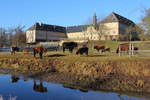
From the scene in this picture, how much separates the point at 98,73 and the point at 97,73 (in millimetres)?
88

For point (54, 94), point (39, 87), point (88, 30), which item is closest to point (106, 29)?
point (88, 30)

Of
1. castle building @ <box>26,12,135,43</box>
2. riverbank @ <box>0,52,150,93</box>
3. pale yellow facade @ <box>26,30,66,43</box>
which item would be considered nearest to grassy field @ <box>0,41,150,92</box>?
riverbank @ <box>0,52,150,93</box>

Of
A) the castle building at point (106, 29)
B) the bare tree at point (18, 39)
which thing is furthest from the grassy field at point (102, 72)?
the bare tree at point (18, 39)

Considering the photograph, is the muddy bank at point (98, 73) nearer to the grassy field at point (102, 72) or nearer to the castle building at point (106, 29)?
the grassy field at point (102, 72)

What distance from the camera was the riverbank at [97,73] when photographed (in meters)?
14.4

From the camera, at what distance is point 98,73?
16984 mm

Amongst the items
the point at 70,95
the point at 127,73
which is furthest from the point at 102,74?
the point at 70,95

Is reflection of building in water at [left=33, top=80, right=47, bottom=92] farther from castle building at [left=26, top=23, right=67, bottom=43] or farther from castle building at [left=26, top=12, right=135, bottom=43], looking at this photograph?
castle building at [left=26, top=23, right=67, bottom=43]

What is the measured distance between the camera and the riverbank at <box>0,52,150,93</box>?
1443 centimetres

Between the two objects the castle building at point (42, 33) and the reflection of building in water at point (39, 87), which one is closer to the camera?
the reflection of building in water at point (39, 87)

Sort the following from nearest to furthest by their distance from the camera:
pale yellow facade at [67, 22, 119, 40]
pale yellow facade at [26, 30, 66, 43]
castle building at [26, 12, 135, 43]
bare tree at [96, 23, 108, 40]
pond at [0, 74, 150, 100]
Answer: pond at [0, 74, 150, 100] < bare tree at [96, 23, 108, 40] < pale yellow facade at [67, 22, 119, 40] < castle building at [26, 12, 135, 43] < pale yellow facade at [26, 30, 66, 43]

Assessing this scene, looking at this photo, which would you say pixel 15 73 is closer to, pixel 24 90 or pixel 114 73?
pixel 24 90

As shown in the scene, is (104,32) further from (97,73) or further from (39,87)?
(39,87)

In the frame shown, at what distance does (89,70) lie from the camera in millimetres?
17547
